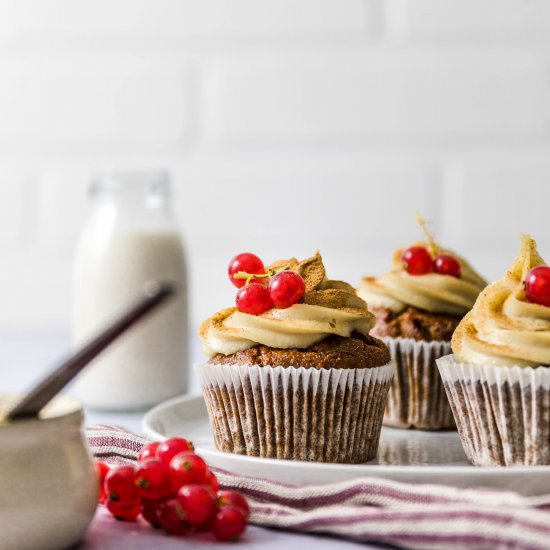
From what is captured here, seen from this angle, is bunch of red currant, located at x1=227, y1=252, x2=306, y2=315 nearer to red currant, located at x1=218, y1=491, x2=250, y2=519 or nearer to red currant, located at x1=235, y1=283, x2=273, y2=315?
red currant, located at x1=235, y1=283, x2=273, y2=315

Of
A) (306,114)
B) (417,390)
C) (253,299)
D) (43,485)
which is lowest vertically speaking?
(417,390)

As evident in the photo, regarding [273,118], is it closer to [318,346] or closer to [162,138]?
[162,138]

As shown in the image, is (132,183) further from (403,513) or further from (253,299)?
(403,513)

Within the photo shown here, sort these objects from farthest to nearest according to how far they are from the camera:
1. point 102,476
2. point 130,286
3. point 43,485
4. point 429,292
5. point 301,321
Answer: point 130,286
point 429,292
point 301,321
point 102,476
point 43,485

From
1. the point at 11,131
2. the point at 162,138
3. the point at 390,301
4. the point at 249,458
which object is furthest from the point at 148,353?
the point at 11,131

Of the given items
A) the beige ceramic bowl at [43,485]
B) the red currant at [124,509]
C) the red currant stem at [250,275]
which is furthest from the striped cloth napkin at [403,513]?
the red currant stem at [250,275]

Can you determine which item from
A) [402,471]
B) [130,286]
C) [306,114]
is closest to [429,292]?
[402,471]
